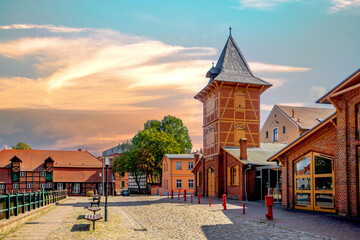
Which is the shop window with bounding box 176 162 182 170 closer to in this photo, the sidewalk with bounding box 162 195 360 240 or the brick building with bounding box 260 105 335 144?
the brick building with bounding box 260 105 335 144

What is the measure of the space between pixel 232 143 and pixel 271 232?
82.3 ft

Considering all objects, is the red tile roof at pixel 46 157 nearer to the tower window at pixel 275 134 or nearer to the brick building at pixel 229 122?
the brick building at pixel 229 122

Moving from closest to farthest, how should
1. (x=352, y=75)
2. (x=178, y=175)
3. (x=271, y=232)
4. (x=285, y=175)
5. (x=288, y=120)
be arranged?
(x=271, y=232) → (x=352, y=75) → (x=285, y=175) → (x=288, y=120) → (x=178, y=175)

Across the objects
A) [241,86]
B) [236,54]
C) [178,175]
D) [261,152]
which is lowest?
[178,175]

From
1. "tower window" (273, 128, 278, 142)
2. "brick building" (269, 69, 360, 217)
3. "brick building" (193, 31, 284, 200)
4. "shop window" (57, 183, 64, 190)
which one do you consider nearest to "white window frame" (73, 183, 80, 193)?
"shop window" (57, 183, 64, 190)

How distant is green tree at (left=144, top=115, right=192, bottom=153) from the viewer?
7075 centimetres

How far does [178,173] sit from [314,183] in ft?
119

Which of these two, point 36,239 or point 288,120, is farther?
point 288,120

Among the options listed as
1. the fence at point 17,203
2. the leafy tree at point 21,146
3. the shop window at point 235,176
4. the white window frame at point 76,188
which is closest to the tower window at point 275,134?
the shop window at point 235,176

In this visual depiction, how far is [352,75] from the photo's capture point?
16.5 metres

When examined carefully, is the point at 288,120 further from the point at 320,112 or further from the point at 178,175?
the point at 178,175

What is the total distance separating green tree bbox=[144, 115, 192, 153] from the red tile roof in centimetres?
1307

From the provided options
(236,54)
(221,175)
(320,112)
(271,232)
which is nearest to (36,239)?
(271,232)

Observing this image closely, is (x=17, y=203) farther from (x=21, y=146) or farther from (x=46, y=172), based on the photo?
(x=21, y=146)
